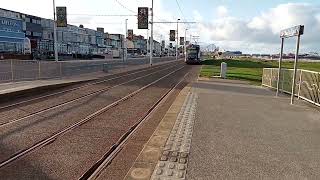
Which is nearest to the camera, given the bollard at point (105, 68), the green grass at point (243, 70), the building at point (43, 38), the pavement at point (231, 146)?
the pavement at point (231, 146)

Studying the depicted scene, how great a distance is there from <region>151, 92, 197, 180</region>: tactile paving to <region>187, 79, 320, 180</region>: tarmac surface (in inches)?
5.1

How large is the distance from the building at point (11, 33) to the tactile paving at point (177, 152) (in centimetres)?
6340

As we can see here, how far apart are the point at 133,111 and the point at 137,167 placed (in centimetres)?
606

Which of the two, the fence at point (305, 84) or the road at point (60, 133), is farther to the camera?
the fence at point (305, 84)

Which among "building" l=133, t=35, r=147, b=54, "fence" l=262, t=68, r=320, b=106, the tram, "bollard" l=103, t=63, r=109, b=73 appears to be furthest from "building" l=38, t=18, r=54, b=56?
"fence" l=262, t=68, r=320, b=106

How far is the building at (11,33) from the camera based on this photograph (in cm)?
6693

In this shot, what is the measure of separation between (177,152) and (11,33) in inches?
2786

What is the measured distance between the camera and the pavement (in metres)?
5.46

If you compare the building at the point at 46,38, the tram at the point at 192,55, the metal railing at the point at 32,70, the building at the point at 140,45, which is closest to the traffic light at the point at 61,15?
the metal railing at the point at 32,70

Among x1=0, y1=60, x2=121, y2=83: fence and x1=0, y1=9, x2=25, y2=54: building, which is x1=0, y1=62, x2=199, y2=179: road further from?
x1=0, y1=9, x2=25, y2=54: building

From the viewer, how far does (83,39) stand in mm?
109375

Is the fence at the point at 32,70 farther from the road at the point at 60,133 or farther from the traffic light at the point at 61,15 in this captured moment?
the road at the point at 60,133

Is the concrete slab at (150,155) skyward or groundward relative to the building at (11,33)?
groundward

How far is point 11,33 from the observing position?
6988cm
